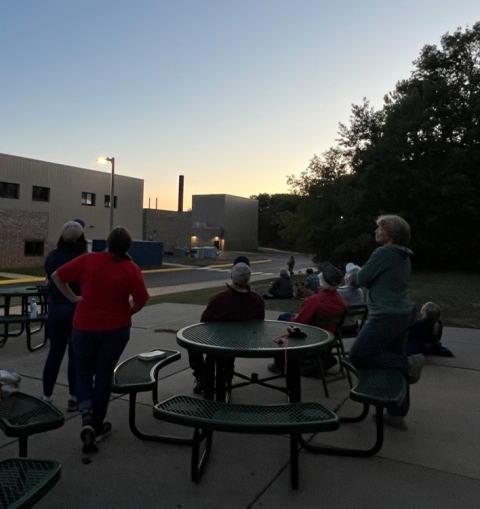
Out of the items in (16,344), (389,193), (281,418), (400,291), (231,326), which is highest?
(389,193)

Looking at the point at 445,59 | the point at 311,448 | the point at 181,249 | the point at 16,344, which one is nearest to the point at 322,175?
the point at 445,59

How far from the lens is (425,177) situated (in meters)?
27.3

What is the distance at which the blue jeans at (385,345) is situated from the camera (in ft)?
11.7

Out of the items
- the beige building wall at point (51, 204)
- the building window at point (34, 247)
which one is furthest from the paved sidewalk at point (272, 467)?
the building window at point (34, 247)

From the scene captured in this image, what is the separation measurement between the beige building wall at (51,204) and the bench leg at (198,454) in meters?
27.1

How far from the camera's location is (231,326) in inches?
160

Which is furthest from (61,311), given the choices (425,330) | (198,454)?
(425,330)

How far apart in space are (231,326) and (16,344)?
4.27 m

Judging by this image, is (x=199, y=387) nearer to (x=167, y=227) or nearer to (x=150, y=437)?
(x=150, y=437)

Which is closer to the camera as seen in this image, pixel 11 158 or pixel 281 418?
pixel 281 418

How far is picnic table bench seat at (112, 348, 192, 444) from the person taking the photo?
10.9 feet

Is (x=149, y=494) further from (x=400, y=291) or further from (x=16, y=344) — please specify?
(x=16, y=344)

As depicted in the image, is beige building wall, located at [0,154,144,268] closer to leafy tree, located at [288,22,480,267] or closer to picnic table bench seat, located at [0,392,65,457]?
leafy tree, located at [288,22,480,267]

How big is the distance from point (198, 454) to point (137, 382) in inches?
31.0
